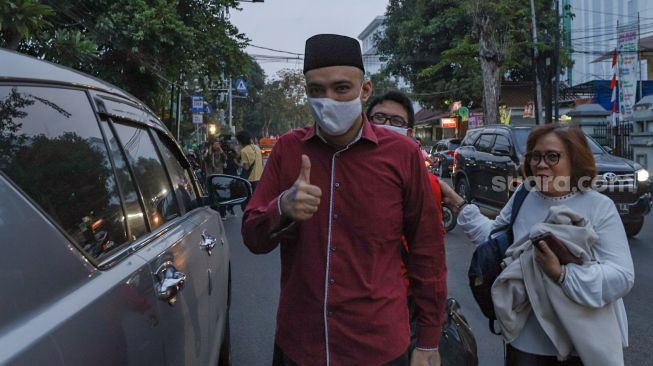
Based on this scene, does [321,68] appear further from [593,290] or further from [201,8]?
[201,8]

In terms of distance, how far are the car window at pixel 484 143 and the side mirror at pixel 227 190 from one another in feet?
26.4

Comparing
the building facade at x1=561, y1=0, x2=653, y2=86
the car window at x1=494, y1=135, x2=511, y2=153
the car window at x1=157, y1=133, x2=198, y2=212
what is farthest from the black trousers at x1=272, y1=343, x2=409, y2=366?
the building facade at x1=561, y1=0, x2=653, y2=86

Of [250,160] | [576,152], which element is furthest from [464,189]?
[576,152]

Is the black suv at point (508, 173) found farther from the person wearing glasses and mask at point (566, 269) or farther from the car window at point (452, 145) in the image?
the car window at point (452, 145)

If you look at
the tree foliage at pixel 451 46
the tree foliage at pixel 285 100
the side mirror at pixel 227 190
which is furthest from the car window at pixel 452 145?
the tree foliage at pixel 285 100

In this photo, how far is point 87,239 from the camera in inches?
66.8

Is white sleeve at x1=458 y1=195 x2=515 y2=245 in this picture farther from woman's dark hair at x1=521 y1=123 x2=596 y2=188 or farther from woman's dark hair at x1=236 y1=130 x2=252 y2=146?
woman's dark hair at x1=236 y1=130 x2=252 y2=146

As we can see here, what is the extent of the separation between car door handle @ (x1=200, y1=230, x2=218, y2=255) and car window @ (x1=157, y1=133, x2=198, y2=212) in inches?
7.6

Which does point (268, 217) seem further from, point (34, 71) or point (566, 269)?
point (566, 269)

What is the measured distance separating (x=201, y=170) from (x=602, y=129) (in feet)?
45.9

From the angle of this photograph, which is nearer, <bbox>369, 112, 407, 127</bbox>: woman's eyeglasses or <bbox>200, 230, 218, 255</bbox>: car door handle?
<bbox>200, 230, 218, 255</bbox>: car door handle

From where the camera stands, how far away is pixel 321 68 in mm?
1954

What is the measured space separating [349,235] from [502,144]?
914 cm

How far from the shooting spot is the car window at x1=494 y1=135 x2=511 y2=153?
1036cm
